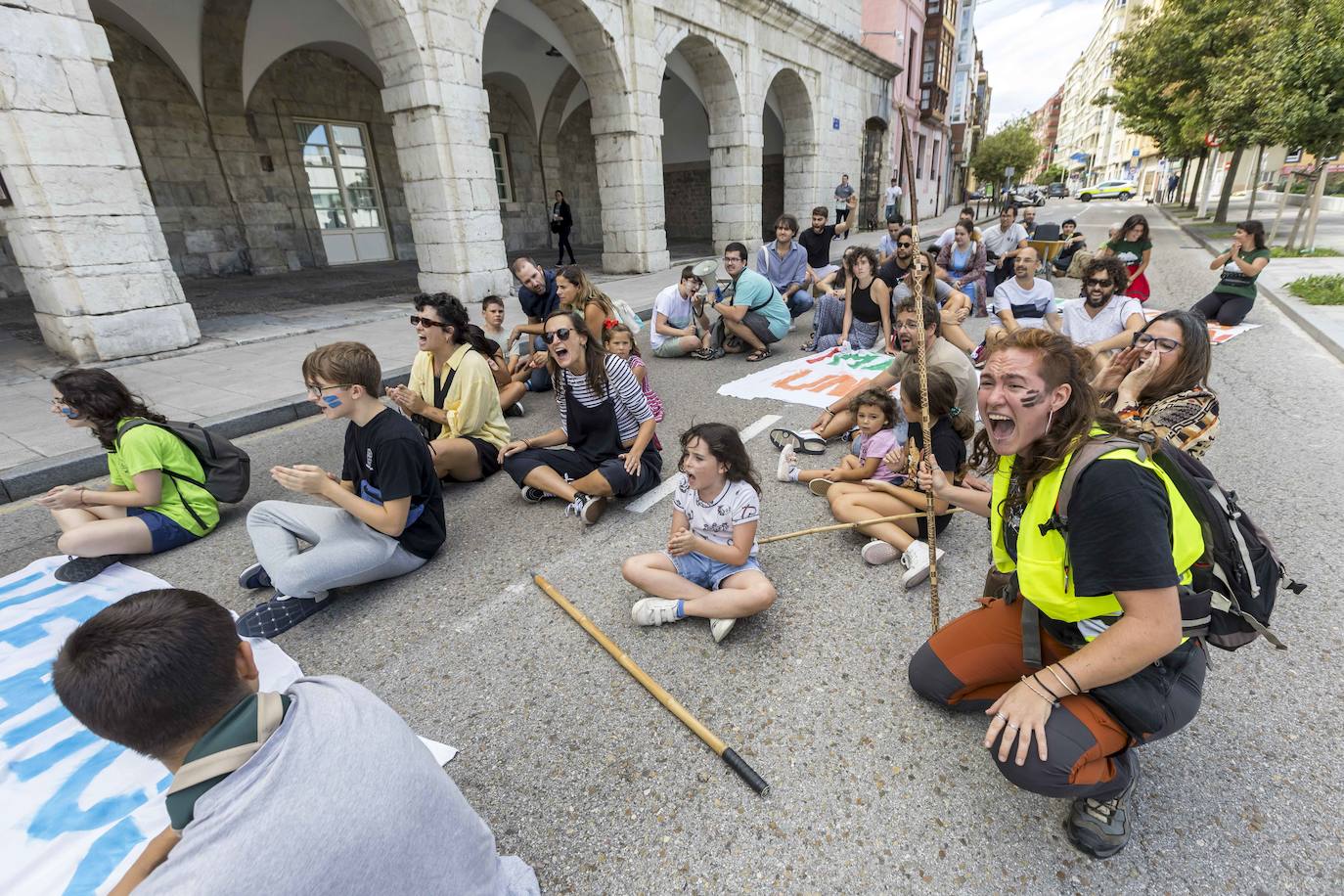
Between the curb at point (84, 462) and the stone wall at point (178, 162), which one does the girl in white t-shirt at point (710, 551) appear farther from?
the stone wall at point (178, 162)

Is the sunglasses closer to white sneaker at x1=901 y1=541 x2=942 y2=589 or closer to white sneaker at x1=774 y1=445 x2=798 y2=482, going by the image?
white sneaker at x1=901 y1=541 x2=942 y2=589

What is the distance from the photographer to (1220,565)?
5.48ft

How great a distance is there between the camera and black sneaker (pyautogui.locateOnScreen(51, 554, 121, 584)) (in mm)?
3346

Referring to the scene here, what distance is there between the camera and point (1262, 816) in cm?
188

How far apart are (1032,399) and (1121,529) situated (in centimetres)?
39

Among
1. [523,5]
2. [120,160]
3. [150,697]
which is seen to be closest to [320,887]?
[150,697]

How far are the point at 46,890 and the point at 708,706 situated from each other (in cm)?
209

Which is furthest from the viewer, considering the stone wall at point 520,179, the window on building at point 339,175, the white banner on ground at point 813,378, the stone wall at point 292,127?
the stone wall at point 520,179

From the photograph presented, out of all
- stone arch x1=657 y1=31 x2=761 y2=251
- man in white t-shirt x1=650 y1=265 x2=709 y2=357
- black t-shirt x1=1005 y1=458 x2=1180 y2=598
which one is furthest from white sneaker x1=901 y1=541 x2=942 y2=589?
stone arch x1=657 y1=31 x2=761 y2=251

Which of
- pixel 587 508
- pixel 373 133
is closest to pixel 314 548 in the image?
pixel 587 508

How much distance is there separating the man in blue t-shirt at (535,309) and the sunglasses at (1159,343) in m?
4.88

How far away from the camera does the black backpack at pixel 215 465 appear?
370 centimetres

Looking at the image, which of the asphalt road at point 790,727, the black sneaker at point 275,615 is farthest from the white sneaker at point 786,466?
the black sneaker at point 275,615

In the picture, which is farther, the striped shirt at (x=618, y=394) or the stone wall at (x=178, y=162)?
the stone wall at (x=178, y=162)
